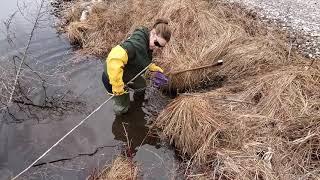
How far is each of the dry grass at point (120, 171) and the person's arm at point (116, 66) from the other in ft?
3.17

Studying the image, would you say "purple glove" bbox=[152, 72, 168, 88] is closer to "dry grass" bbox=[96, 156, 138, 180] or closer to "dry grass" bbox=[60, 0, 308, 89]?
"dry grass" bbox=[60, 0, 308, 89]

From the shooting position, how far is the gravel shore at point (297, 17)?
22.2ft

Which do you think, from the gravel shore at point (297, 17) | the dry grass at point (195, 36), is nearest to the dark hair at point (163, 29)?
the dry grass at point (195, 36)

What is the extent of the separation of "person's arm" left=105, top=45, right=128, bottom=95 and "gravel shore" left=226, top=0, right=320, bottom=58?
3.40m

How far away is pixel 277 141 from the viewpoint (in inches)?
166

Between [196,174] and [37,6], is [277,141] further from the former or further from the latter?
[37,6]

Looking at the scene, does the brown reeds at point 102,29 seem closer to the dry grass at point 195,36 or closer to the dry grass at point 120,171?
the dry grass at point 195,36

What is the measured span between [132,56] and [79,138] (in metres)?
1.41

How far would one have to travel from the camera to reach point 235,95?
536 centimetres

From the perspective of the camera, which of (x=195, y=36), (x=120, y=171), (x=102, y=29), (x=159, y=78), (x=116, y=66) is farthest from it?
(x=102, y=29)

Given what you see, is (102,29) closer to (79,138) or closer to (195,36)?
(195,36)

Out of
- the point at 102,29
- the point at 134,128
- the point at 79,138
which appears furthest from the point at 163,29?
the point at 102,29

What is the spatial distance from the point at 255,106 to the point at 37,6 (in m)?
7.34

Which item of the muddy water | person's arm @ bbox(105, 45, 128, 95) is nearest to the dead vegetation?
the muddy water
